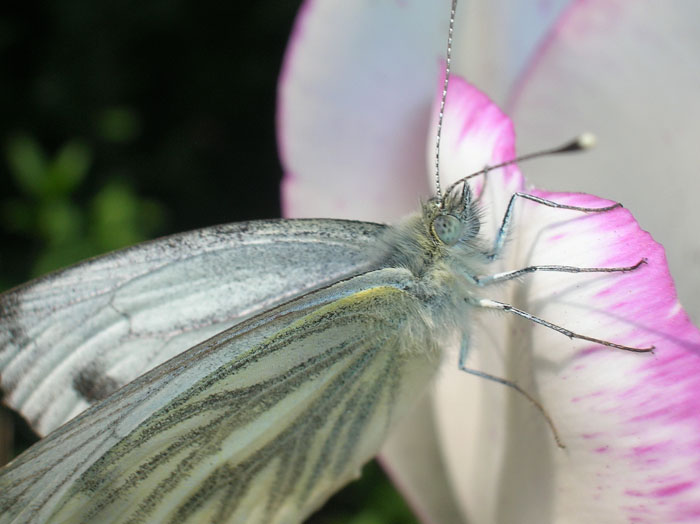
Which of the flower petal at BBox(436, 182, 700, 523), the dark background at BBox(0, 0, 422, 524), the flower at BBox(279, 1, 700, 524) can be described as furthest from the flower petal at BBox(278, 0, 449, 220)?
the dark background at BBox(0, 0, 422, 524)

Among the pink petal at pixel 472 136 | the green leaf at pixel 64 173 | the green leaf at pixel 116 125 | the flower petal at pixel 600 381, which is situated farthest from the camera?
the green leaf at pixel 116 125

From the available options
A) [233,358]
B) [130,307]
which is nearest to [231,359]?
[233,358]

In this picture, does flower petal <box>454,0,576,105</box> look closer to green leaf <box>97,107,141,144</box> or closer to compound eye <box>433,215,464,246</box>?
compound eye <box>433,215,464,246</box>

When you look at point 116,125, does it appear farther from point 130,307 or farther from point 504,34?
point 504,34

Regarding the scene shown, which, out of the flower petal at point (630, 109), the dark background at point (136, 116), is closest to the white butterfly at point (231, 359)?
the flower petal at point (630, 109)

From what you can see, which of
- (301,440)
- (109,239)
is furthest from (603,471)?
(109,239)

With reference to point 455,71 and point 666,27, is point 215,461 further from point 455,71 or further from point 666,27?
point 666,27

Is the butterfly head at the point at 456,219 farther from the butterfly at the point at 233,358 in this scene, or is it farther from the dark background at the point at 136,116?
the dark background at the point at 136,116

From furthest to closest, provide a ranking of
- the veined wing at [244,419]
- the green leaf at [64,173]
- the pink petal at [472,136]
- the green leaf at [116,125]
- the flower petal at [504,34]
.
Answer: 1. the green leaf at [116,125]
2. the green leaf at [64,173]
3. the flower petal at [504,34]
4. the veined wing at [244,419]
5. the pink petal at [472,136]
